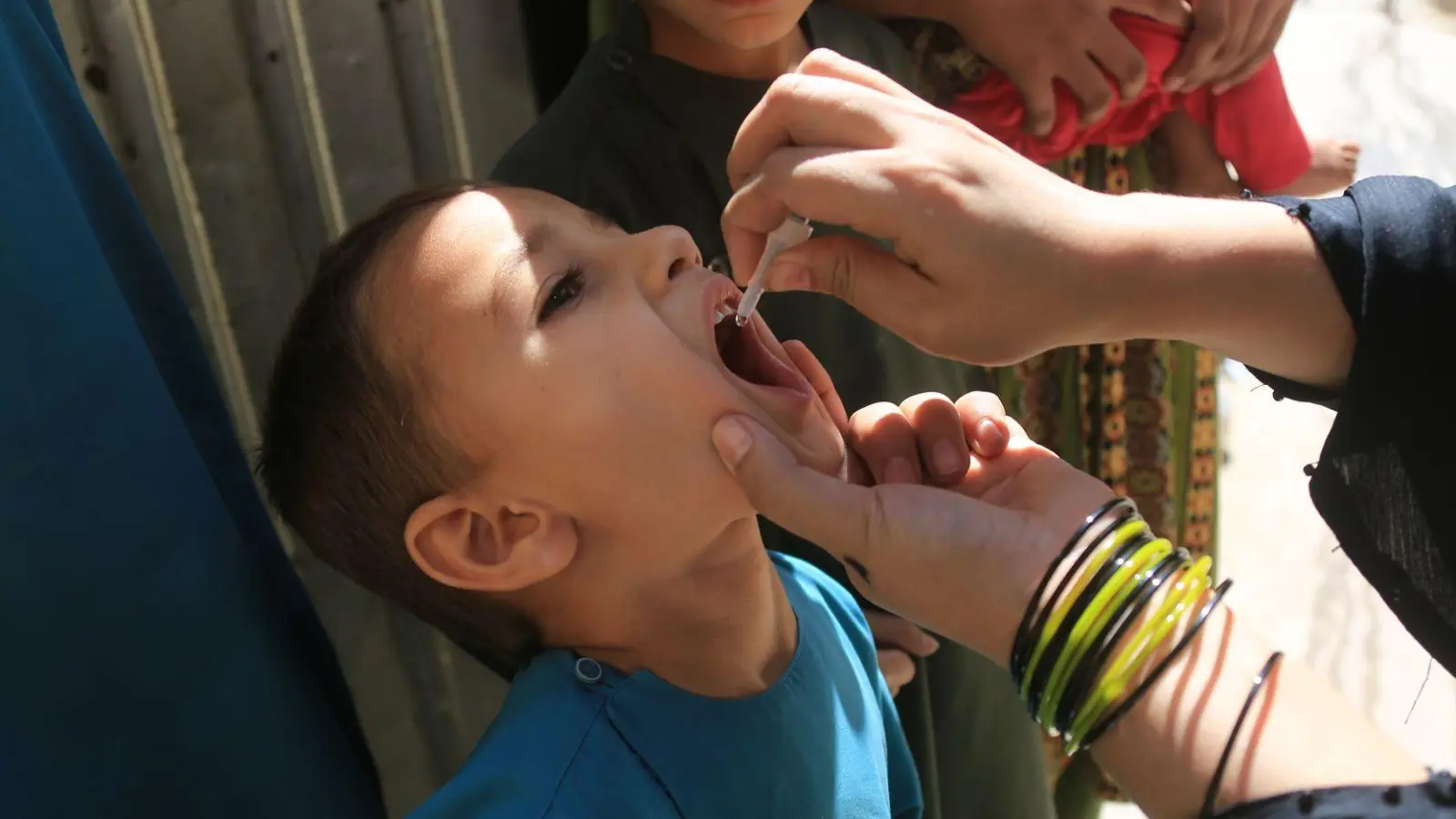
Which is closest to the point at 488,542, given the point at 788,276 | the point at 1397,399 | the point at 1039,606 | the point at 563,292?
the point at 563,292

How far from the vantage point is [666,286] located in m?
0.78

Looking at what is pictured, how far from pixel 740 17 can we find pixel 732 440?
0.51 metres

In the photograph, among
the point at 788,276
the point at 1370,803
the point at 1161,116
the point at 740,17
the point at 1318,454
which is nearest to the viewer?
the point at 1370,803

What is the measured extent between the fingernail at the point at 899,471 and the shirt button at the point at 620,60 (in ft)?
1.74

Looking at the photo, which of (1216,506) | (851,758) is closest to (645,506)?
(851,758)

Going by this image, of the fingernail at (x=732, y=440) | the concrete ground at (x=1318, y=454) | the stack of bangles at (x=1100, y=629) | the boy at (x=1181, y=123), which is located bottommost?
the concrete ground at (x=1318, y=454)

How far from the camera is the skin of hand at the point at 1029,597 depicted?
1.94ft

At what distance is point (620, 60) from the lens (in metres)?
1.05

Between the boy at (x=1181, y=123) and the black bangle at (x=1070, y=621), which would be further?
the boy at (x=1181, y=123)

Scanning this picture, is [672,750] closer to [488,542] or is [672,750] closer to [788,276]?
[488,542]

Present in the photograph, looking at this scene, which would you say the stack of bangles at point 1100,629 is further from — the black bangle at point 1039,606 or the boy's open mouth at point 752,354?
the boy's open mouth at point 752,354

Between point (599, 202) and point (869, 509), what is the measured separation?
1.60 ft

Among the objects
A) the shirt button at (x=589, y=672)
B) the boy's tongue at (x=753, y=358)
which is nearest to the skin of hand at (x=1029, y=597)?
the boy's tongue at (x=753, y=358)

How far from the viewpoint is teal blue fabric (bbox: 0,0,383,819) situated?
648 millimetres
